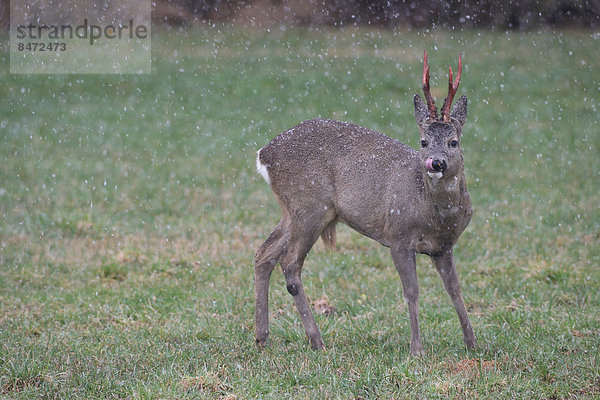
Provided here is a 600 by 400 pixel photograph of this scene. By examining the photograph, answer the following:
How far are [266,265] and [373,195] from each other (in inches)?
38.2

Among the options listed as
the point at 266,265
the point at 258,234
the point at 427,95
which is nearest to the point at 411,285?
the point at 266,265

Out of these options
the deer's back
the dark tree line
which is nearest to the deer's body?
the deer's back

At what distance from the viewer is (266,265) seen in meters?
5.75

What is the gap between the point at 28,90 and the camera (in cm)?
1515

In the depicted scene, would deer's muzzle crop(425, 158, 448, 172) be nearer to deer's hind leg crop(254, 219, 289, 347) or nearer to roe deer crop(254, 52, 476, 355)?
roe deer crop(254, 52, 476, 355)

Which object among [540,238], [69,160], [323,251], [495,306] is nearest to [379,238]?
[495,306]

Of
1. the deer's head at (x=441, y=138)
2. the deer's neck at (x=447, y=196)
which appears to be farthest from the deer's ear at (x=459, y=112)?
the deer's neck at (x=447, y=196)

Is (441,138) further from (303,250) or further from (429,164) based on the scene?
(303,250)

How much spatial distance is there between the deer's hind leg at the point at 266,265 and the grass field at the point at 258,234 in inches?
9.0

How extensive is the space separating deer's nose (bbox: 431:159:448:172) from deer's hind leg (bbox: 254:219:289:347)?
1416mm

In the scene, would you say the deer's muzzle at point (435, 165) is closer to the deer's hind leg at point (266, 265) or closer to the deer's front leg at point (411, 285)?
the deer's front leg at point (411, 285)

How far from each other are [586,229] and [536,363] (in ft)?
13.5

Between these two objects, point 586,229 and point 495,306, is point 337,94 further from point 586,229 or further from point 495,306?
point 495,306

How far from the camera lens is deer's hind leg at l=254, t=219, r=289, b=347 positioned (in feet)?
18.6
